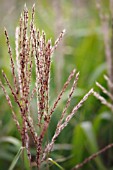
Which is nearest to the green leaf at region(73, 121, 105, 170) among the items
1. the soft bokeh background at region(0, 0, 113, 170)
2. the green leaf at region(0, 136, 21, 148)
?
the soft bokeh background at region(0, 0, 113, 170)

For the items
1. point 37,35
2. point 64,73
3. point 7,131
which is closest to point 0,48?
point 64,73

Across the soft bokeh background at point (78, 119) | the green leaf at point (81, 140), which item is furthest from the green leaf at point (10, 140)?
the green leaf at point (81, 140)

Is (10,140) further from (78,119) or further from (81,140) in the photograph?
(78,119)

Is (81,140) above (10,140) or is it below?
below

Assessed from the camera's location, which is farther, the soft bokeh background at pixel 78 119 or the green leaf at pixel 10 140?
the soft bokeh background at pixel 78 119

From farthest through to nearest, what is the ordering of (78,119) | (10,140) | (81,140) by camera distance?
(78,119) < (81,140) < (10,140)

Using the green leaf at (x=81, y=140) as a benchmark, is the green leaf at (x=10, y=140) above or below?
above

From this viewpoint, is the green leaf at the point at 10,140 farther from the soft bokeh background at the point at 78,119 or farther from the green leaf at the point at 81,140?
the green leaf at the point at 81,140

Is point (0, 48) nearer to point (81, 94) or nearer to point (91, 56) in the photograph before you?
point (91, 56)

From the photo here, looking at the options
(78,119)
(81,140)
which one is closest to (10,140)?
A: (81,140)

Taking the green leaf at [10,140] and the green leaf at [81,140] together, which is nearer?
the green leaf at [10,140]

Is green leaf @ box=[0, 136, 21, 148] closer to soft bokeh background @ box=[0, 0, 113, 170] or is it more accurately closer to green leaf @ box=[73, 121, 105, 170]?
soft bokeh background @ box=[0, 0, 113, 170]
